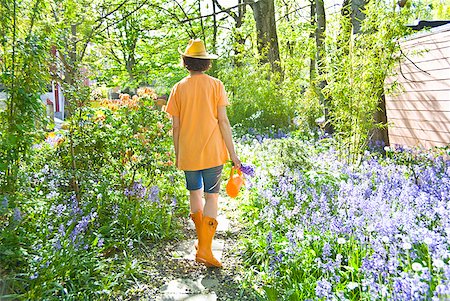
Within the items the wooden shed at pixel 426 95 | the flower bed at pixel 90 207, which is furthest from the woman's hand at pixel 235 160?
the wooden shed at pixel 426 95

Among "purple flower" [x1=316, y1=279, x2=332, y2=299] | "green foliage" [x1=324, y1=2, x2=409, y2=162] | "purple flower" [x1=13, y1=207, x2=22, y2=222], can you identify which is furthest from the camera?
"green foliage" [x1=324, y1=2, x2=409, y2=162]

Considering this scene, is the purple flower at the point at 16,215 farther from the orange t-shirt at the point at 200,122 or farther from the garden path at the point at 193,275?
the orange t-shirt at the point at 200,122

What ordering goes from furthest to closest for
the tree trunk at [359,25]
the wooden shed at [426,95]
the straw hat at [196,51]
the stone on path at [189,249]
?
the wooden shed at [426,95] < the tree trunk at [359,25] < the stone on path at [189,249] < the straw hat at [196,51]

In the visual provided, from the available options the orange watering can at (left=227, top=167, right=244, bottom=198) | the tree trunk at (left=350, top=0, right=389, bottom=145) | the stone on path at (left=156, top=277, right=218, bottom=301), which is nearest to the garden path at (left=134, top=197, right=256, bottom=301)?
the stone on path at (left=156, top=277, right=218, bottom=301)

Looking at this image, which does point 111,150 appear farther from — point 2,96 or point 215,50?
point 215,50

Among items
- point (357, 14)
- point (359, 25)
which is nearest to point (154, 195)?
point (359, 25)

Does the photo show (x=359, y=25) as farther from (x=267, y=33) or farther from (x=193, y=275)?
(x=267, y=33)

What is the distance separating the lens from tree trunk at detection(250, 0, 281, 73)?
34.8ft

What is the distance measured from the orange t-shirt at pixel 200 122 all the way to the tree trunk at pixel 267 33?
23.7ft

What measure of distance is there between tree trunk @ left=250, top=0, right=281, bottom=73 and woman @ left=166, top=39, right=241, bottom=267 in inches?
284

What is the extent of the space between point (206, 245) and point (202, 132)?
91 centimetres

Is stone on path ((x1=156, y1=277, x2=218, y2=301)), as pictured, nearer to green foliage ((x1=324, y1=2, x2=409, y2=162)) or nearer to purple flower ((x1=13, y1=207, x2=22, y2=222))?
purple flower ((x1=13, y1=207, x2=22, y2=222))

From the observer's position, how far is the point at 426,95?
7.52 meters

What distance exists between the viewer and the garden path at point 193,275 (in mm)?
3178
